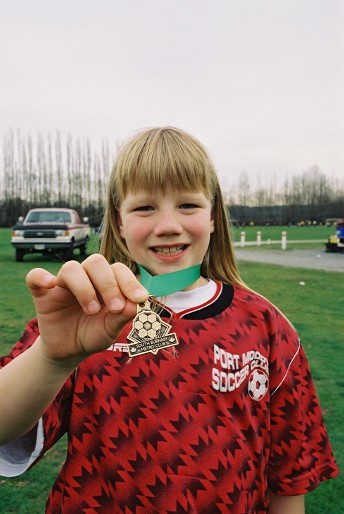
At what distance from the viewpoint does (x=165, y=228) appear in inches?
58.7

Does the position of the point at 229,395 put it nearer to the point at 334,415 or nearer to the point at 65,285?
the point at 65,285

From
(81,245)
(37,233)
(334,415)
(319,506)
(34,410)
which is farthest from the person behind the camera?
(81,245)

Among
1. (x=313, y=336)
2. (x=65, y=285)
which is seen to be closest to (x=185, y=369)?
(x=65, y=285)

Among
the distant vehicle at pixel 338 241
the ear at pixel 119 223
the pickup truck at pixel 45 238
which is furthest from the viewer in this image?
the distant vehicle at pixel 338 241

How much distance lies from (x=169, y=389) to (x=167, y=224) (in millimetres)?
495

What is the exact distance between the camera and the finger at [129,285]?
894 millimetres

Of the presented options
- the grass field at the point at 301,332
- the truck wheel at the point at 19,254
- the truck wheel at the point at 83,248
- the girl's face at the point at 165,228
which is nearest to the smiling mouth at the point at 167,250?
the girl's face at the point at 165,228

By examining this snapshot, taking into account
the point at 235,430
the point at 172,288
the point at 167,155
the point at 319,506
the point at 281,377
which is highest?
the point at 167,155

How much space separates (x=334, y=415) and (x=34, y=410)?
306 centimetres

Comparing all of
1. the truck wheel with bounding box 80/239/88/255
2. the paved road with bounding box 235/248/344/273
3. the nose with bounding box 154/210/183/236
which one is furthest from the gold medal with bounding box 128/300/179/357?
the truck wheel with bounding box 80/239/88/255

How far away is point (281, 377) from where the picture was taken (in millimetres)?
1568

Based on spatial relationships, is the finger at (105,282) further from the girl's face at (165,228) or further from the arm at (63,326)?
the girl's face at (165,228)

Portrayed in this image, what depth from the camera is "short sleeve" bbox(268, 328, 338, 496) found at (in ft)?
5.15

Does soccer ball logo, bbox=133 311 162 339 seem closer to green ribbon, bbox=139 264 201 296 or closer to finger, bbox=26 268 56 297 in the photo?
green ribbon, bbox=139 264 201 296
